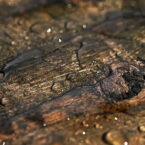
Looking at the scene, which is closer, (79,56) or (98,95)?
(98,95)

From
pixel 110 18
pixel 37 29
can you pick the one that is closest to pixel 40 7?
pixel 37 29

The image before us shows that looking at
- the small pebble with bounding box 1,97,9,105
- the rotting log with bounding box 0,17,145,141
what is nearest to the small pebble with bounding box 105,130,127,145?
the rotting log with bounding box 0,17,145,141

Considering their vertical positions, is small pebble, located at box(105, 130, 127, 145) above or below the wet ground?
below

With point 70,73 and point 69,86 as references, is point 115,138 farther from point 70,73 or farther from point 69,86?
point 70,73

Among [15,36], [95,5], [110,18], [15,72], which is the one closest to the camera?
[15,72]

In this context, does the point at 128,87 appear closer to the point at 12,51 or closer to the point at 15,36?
the point at 12,51

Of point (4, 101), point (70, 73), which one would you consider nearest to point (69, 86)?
point (70, 73)

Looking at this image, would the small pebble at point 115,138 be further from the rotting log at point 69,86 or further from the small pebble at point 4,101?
the small pebble at point 4,101

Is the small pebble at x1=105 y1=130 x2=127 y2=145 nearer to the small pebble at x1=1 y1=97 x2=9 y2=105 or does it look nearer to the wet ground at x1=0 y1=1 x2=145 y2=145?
the wet ground at x1=0 y1=1 x2=145 y2=145

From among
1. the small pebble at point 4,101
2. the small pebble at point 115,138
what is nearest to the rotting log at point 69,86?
the small pebble at point 4,101
